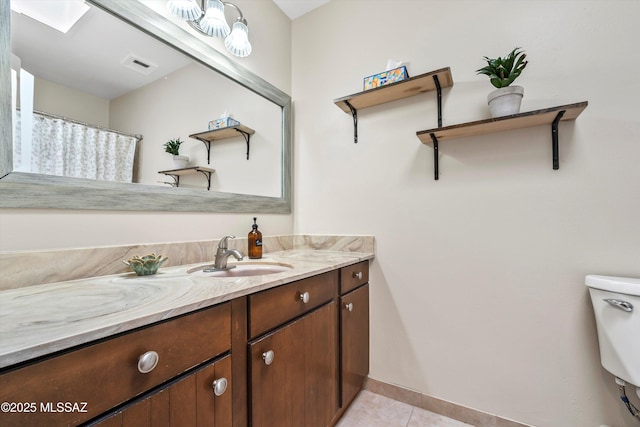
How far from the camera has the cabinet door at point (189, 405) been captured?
21.6 inches

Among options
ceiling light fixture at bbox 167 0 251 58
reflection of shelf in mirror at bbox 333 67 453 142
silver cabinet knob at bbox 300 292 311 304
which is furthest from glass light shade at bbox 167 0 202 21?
silver cabinet knob at bbox 300 292 311 304

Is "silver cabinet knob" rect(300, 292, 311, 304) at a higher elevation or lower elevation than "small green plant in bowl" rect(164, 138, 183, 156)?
lower

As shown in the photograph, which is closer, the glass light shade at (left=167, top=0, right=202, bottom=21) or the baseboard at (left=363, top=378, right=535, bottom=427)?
the glass light shade at (left=167, top=0, right=202, bottom=21)

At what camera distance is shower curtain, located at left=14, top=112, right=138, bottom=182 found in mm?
862

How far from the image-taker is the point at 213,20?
50.9 inches

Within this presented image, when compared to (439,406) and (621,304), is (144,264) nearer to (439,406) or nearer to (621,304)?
(439,406)

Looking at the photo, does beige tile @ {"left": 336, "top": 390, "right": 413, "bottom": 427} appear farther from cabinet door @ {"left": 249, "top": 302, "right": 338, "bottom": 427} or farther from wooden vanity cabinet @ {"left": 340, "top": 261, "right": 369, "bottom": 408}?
cabinet door @ {"left": 249, "top": 302, "right": 338, "bottom": 427}

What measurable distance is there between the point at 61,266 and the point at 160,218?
371mm

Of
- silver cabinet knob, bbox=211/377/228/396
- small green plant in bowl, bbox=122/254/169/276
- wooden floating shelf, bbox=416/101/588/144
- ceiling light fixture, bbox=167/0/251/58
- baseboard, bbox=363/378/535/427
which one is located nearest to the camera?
silver cabinet knob, bbox=211/377/228/396

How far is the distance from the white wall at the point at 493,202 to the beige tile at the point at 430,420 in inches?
4.1

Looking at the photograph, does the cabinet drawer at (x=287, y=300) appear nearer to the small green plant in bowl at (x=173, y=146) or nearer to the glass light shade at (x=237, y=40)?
the small green plant in bowl at (x=173, y=146)

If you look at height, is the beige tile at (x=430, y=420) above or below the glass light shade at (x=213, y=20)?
below

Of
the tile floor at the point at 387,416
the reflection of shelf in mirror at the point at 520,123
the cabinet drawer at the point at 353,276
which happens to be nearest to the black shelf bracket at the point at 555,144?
the reflection of shelf in mirror at the point at 520,123

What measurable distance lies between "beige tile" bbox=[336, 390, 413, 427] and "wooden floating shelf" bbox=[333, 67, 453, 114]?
1.76 m
